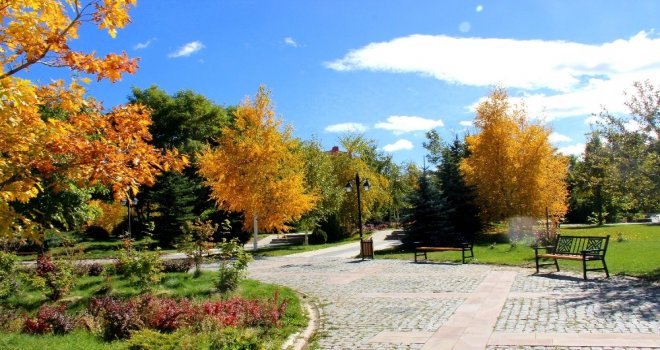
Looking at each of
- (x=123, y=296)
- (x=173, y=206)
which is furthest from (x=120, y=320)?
(x=173, y=206)

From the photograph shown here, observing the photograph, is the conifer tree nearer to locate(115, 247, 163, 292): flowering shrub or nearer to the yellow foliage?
locate(115, 247, 163, 292): flowering shrub

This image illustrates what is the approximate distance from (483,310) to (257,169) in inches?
694

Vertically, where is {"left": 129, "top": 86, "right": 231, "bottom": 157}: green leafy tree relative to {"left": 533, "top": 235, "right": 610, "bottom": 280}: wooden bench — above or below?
above

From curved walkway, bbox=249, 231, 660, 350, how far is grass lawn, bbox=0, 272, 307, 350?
68cm

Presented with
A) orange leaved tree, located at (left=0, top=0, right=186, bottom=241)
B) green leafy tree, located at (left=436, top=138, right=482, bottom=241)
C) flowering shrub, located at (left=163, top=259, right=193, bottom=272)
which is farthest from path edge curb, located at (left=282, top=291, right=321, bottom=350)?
green leafy tree, located at (left=436, top=138, right=482, bottom=241)

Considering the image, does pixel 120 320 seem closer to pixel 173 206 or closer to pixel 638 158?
pixel 638 158

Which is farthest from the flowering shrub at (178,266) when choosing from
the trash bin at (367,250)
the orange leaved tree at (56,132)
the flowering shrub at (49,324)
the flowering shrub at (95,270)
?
the orange leaved tree at (56,132)

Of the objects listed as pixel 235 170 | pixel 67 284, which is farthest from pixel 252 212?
pixel 67 284

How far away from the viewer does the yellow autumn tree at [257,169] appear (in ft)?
82.8

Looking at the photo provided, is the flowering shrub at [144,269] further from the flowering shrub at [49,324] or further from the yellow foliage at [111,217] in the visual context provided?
the yellow foliage at [111,217]

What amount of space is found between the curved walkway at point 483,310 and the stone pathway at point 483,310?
0.01 meters

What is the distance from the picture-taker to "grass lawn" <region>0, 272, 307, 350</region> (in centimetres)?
758

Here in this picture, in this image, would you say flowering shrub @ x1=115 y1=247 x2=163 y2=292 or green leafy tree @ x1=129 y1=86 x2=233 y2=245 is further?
green leafy tree @ x1=129 y1=86 x2=233 y2=245

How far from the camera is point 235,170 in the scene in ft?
82.9
